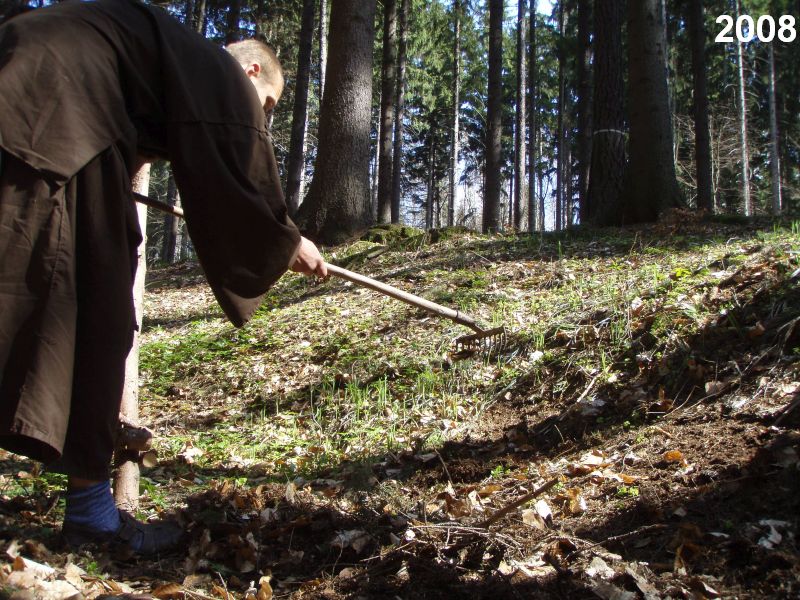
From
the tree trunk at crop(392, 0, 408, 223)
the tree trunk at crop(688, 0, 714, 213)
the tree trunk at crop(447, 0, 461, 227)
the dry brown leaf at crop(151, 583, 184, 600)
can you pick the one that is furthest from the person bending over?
the tree trunk at crop(447, 0, 461, 227)

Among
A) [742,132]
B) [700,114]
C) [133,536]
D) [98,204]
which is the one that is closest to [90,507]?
[133,536]

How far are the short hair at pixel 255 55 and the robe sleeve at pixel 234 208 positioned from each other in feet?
1.82

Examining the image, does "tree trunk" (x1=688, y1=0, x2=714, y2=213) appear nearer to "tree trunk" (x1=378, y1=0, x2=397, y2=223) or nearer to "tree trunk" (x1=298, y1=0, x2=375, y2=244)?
"tree trunk" (x1=378, y1=0, x2=397, y2=223)

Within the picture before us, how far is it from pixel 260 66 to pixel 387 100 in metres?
15.1

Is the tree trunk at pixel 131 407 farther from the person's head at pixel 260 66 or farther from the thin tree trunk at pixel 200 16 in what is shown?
the thin tree trunk at pixel 200 16

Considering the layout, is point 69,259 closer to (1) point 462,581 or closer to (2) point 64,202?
(2) point 64,202

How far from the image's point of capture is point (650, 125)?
8172 millimetres

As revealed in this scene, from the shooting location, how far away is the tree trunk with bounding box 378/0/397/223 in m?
16.9

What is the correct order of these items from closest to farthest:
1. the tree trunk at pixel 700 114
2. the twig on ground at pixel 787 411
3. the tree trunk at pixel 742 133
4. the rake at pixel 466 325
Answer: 1. the twig on ground at pixel 787 411
2. the rake at pixel 466 325
3. the tree trunk at pixel 700 114
4. the tree trunk at pixel 742 133

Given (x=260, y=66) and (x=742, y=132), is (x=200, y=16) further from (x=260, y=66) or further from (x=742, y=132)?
(x=742, y=132)

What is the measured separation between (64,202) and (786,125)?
34.5 metres

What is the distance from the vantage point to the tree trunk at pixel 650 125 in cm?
812

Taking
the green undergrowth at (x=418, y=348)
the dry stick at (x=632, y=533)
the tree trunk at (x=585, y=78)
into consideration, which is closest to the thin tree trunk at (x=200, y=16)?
the tree trunk at (x=585, y=78)

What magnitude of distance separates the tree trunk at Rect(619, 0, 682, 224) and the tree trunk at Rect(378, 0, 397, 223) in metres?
9.22
